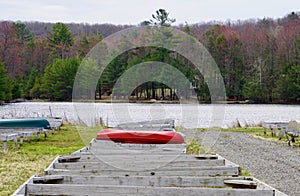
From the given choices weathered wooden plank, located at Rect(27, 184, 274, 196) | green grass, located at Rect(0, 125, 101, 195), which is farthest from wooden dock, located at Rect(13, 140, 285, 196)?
green grass, located at Rect(0, 125, 101, 195)

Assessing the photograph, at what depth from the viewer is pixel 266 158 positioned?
941 centimetres

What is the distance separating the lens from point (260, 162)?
8758 millimetres

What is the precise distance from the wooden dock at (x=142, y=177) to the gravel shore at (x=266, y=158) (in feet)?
3.59

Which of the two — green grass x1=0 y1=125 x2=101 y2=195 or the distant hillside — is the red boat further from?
the distant hillside

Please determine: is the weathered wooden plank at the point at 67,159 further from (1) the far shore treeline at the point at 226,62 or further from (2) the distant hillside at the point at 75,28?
(2) the distant hillside at the point at 75,28

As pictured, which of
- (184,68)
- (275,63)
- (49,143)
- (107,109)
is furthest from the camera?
(275,63)

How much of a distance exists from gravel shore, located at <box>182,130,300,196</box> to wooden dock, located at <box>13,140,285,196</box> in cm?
109

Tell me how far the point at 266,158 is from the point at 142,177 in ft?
17.6

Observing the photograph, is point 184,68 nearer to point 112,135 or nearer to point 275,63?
point 112,135

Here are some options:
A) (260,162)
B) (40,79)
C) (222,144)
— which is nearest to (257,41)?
(40,79)

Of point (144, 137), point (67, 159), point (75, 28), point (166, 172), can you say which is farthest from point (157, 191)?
point (75, 28)

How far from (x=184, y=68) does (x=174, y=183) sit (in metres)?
13.9

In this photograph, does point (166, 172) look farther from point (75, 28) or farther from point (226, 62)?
point (75, 28)

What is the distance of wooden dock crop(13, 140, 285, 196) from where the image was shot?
405 cm
